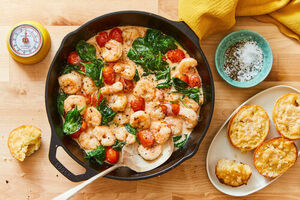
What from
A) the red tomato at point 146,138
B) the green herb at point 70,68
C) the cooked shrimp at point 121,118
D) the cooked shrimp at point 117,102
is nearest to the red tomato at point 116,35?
the green herb at point 70,68

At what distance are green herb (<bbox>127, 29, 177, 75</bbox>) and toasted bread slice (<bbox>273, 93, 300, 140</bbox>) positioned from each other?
1.42 m

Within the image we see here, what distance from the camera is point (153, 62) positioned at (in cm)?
342

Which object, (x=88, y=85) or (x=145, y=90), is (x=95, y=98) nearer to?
(x=88, y=85)

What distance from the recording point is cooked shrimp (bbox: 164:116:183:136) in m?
3.38

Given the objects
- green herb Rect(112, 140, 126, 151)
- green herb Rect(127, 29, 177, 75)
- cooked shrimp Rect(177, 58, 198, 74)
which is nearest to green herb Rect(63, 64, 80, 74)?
green herb Rect(127, 29, 177, 75)

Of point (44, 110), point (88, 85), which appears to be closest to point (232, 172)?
point (88, 85)

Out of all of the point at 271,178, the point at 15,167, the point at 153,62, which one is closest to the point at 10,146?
the point at 15,167

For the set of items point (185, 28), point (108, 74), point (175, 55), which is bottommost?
point (108, 74)

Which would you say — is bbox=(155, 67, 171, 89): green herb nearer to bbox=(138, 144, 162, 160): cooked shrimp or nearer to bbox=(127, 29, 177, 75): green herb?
bbox=(127, 29, 177, 75): green herb

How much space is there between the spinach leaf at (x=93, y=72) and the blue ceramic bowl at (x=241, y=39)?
54.1 inches

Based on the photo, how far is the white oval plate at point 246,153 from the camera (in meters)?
3.49

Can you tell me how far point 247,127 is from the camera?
342cm

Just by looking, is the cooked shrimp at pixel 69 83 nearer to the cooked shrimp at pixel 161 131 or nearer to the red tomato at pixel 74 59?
the red tomato at pixel 74 59

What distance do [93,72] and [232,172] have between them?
196cm
